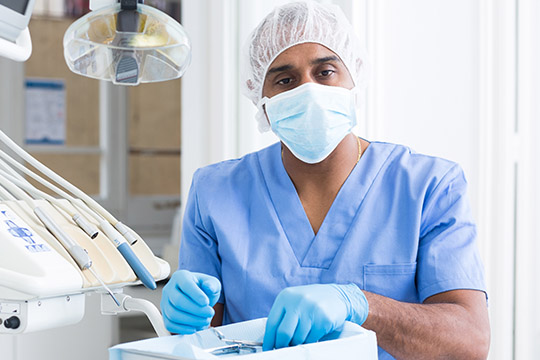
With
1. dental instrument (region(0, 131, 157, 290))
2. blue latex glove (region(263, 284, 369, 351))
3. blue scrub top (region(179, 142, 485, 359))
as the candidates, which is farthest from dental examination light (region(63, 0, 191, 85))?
blue latex glove (region(263, 284, 369, 351))

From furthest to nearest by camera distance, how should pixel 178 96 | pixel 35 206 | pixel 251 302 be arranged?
pixel 178 96, pixel 251 302, pixel 35 206

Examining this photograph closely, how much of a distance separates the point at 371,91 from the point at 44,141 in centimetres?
259

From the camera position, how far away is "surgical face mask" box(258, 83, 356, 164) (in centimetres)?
126

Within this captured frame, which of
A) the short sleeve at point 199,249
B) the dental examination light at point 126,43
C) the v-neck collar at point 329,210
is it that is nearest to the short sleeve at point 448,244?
the v-neck collar at point 329,210

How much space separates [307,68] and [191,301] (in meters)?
0.53

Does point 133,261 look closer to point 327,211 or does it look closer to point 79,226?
point 79,226

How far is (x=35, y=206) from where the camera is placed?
1014mm

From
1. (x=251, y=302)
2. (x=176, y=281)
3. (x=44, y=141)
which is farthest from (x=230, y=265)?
(x=44, y=141)

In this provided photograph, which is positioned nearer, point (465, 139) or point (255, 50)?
point (255, 50)

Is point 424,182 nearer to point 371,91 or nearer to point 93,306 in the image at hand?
point 371,91

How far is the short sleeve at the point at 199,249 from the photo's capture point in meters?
1.32

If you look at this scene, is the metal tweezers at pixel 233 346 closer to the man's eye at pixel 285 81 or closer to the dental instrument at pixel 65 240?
the dental instrument at pixel 65 240

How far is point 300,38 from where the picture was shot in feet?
4.24

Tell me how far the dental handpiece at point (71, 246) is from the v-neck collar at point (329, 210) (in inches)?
16.0
